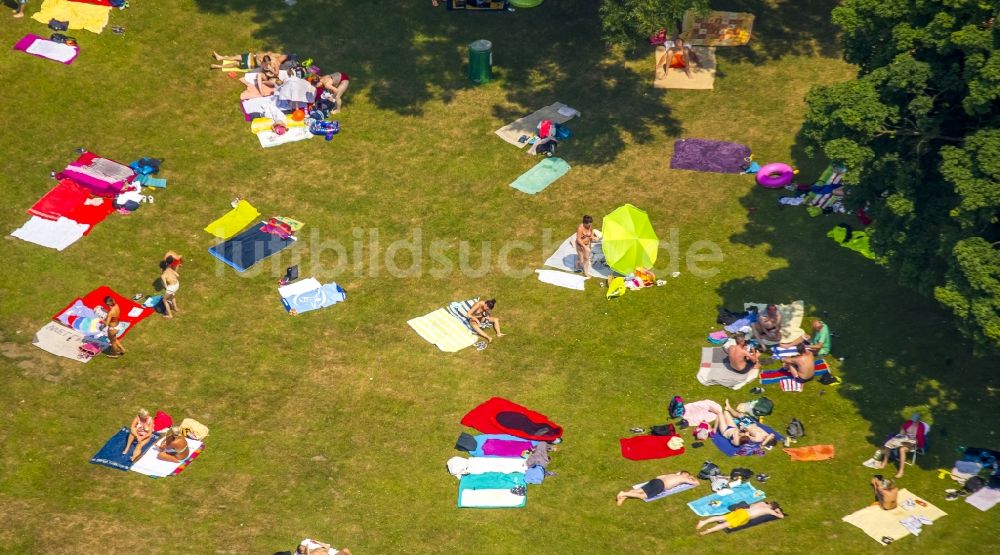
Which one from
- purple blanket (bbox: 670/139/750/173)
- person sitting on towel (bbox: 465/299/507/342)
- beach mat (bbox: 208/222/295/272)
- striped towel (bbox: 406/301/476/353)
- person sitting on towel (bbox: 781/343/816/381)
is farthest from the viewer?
purple blanket (bbox: 670/139/750/173)

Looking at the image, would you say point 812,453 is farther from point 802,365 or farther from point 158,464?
point 158,464

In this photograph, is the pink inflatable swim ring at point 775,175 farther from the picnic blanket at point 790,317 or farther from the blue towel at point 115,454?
the blue towel at point 115,454

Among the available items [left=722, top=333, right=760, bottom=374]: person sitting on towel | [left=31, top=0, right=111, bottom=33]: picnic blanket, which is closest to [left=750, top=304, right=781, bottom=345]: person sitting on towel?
[left=722, top=333, right=760, bottom=374]: person sitting on towel

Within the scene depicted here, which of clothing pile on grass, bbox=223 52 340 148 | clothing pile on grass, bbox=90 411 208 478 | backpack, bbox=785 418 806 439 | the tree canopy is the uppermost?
the tree canopy

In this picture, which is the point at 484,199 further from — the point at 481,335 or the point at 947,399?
the point at 947,399

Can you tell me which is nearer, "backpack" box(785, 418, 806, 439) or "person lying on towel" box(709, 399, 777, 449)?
"person lying on towel" box(709, 399, 777, 449)

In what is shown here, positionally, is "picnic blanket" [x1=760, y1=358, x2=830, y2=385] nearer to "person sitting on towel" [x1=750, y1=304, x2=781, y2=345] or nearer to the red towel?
"person sitting on towel" [x1=750, y1=304, x2=781, y2=345]

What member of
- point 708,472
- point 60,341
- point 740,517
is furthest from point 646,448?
point 60,341

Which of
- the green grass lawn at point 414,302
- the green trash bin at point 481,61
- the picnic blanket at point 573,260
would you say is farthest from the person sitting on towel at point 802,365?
the green trash bin at point 481,61
